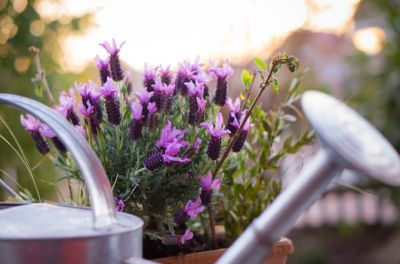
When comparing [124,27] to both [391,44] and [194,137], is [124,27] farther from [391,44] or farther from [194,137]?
[391,44]

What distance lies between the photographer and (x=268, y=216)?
0.39 meters

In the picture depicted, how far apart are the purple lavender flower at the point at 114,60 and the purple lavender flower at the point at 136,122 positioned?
8 cm

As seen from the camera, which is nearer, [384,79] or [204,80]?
[204,80]

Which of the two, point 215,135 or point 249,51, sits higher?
point 249,51

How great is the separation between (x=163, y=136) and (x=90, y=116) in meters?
0.11

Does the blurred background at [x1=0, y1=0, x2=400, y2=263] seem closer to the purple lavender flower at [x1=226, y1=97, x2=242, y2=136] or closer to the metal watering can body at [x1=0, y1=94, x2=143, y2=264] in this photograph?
the purple lavender flower at [x1=226, y1=97, x2=242, y2=136]

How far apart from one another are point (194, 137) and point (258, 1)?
91.0 inches

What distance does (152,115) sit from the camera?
61cm

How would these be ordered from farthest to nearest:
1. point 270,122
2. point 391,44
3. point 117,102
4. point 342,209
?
point 342,209 < point 391,44 < point 270,122 < point 117,102

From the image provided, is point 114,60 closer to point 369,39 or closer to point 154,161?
point 154,161

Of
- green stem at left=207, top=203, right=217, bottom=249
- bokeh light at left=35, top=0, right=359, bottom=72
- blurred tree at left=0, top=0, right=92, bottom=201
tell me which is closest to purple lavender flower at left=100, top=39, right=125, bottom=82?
green stem at left=207, top=203, right=217, bottom=249

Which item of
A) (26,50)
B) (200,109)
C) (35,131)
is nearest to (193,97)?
(200,109)

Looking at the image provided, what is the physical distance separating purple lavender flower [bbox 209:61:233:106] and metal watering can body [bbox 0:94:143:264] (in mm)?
282


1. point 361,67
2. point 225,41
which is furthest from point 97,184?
point 361,67
